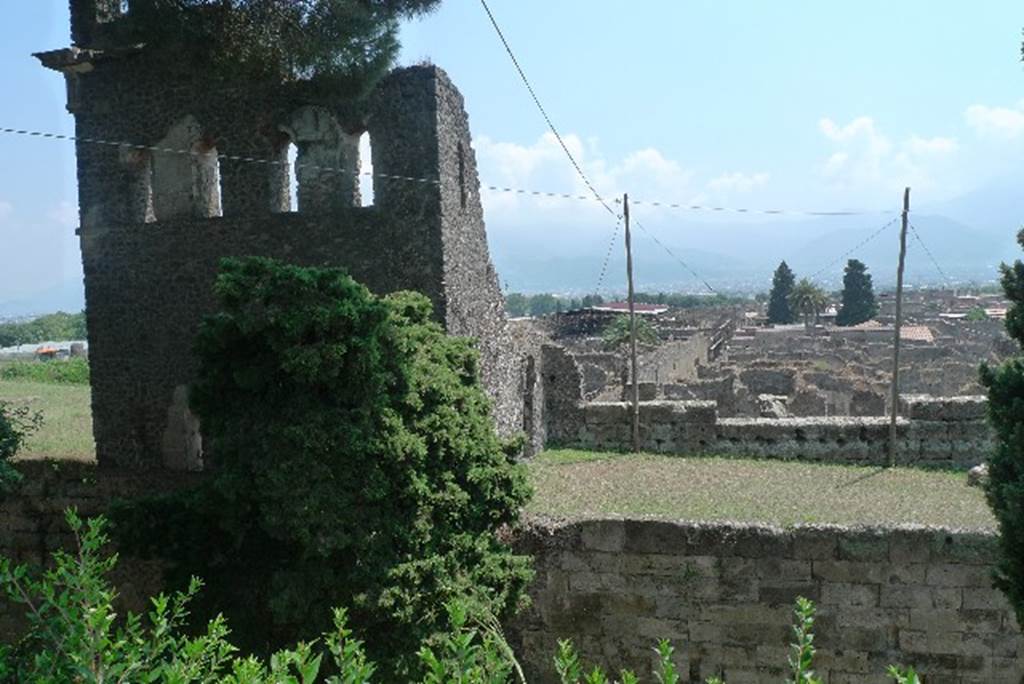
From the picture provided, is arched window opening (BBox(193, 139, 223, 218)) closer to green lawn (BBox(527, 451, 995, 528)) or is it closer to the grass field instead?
the grass field

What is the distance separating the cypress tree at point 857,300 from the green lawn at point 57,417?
62272 millimetres

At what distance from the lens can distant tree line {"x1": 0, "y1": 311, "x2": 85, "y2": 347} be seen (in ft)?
177

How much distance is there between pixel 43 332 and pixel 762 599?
57.0 metres

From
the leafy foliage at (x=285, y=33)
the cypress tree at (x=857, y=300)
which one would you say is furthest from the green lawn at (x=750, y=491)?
the cypress tree at (x=857, y=300)

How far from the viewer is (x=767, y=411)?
61.4 feet

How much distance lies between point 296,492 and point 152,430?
6487 mm

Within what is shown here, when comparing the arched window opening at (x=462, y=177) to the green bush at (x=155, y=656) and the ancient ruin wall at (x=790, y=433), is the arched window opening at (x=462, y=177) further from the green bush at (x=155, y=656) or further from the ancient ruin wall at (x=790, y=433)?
the green bush at (x=155, y=656)

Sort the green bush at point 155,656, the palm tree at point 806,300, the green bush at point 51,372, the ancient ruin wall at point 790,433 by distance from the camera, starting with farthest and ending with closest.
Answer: the palm tree at point 806,300 < the green bush at point 51,372 < the ancient ruin wall at point 790,433 < the green bush at point 155,656

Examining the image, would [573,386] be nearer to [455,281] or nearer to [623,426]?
[623,426]

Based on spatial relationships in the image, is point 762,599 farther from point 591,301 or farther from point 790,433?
point 591,301

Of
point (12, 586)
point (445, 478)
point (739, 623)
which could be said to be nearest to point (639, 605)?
point (739, 623)

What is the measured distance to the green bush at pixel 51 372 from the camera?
26.4 meters

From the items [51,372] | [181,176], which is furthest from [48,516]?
[51,372]

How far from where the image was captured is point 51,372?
26828mm
